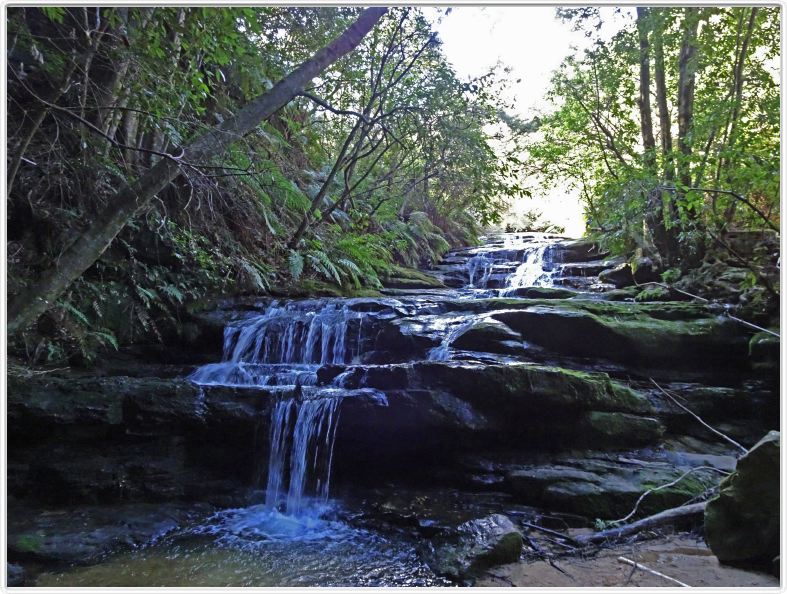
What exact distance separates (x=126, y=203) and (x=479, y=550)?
386cm

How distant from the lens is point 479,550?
3688 millimetres

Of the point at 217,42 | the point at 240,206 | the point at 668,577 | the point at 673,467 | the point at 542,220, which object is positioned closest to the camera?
the point at 668,577

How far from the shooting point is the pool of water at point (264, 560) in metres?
3.72

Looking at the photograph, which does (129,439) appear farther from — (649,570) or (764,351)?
(764,351)

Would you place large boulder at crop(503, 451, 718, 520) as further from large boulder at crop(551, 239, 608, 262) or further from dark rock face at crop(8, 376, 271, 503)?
large boulder at crop(551, 239, 608, 262)

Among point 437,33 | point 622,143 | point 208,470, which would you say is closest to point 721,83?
point 622,143

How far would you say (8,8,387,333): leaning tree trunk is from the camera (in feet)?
11.8

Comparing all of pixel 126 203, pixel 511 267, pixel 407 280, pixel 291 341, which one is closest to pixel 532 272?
pixel 511 267

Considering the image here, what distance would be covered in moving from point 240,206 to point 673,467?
25.7ft

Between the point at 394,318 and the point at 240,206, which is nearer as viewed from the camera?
the point at 394,318

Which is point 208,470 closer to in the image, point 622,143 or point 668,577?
point 668,577

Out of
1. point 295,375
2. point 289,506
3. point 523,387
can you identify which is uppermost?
point 523,387

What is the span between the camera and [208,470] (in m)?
5.56

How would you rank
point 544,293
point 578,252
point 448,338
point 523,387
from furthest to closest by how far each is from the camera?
point 578,252 → point 544,293 → point 448,338 → point 523,387
